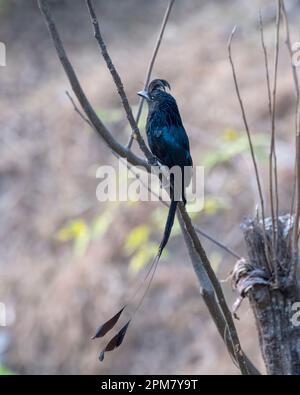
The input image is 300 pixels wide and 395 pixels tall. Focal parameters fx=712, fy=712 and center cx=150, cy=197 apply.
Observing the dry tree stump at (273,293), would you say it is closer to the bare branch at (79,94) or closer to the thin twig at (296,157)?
the thin twig at (296,157)

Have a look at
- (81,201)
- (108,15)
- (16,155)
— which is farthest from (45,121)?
(108,15)

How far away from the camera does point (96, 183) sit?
5.65 m

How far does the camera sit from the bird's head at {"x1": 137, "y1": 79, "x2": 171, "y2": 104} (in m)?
2.00

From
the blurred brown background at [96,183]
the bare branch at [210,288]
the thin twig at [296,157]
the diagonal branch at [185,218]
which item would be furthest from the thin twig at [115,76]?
the blurred brown background at [96,183]

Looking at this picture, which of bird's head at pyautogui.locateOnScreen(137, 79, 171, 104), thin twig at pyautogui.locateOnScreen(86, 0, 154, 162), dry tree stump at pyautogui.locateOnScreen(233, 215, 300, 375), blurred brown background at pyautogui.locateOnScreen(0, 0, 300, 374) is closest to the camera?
thin twig at pyautogui.locateOnScreen(86, 0, 154, 162)

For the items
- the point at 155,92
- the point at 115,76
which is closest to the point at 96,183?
the point at 155,92

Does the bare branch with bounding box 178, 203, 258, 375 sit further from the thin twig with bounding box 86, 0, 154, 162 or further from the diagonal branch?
the thin twig with bounding box 86, 0, 154, 162

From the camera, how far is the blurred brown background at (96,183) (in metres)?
4.73

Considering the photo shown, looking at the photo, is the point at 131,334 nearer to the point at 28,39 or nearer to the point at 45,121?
the point at 45,121

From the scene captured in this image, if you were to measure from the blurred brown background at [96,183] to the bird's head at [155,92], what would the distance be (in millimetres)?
1547

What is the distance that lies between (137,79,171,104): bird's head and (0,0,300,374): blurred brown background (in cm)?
155

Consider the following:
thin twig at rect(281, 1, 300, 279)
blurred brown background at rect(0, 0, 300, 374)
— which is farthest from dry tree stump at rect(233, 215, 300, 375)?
blurred brown background at rect(0, 0, 300, 374)
